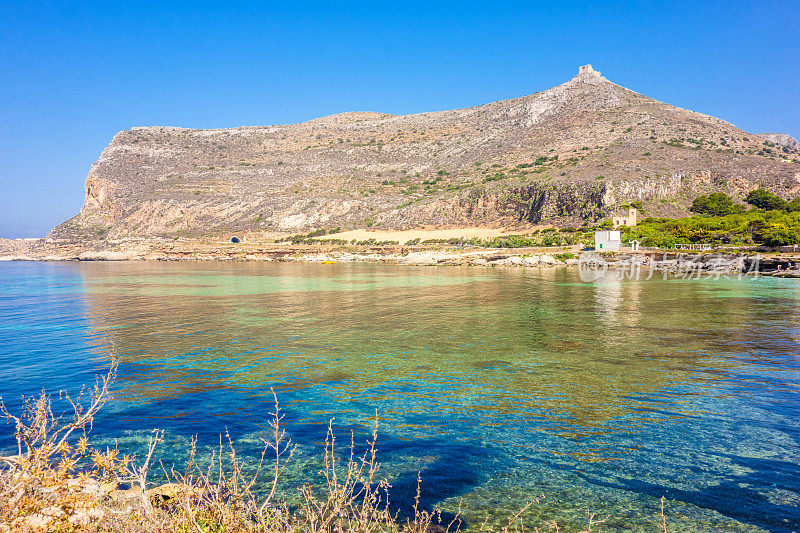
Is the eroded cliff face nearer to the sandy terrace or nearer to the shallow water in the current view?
the sandy terrace

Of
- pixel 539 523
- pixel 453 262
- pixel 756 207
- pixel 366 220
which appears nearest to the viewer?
pixel 539 523

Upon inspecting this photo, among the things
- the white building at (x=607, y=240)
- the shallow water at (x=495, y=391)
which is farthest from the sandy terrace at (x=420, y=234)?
the shallow water at (x=495, y=391)

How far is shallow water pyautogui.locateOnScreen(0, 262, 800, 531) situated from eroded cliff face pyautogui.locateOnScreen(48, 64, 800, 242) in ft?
244

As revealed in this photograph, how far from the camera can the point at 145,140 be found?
159750 millimetres

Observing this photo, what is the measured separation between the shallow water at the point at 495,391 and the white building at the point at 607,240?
42.8 metres

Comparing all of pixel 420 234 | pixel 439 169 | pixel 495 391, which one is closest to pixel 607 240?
pixel 420 234

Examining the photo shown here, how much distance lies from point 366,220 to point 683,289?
85.6 meters

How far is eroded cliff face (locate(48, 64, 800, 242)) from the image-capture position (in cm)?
9406

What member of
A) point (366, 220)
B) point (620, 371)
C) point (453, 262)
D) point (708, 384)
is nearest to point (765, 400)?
point (708, 384)

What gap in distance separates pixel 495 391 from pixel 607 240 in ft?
215

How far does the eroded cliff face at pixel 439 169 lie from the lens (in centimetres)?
9406

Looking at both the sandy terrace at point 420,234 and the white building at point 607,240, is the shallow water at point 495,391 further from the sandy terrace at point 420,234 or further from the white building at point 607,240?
the sandy terrace at point 420,234

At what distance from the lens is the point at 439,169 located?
135875 millimetres

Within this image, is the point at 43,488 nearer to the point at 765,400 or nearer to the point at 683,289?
the point at 765,400
